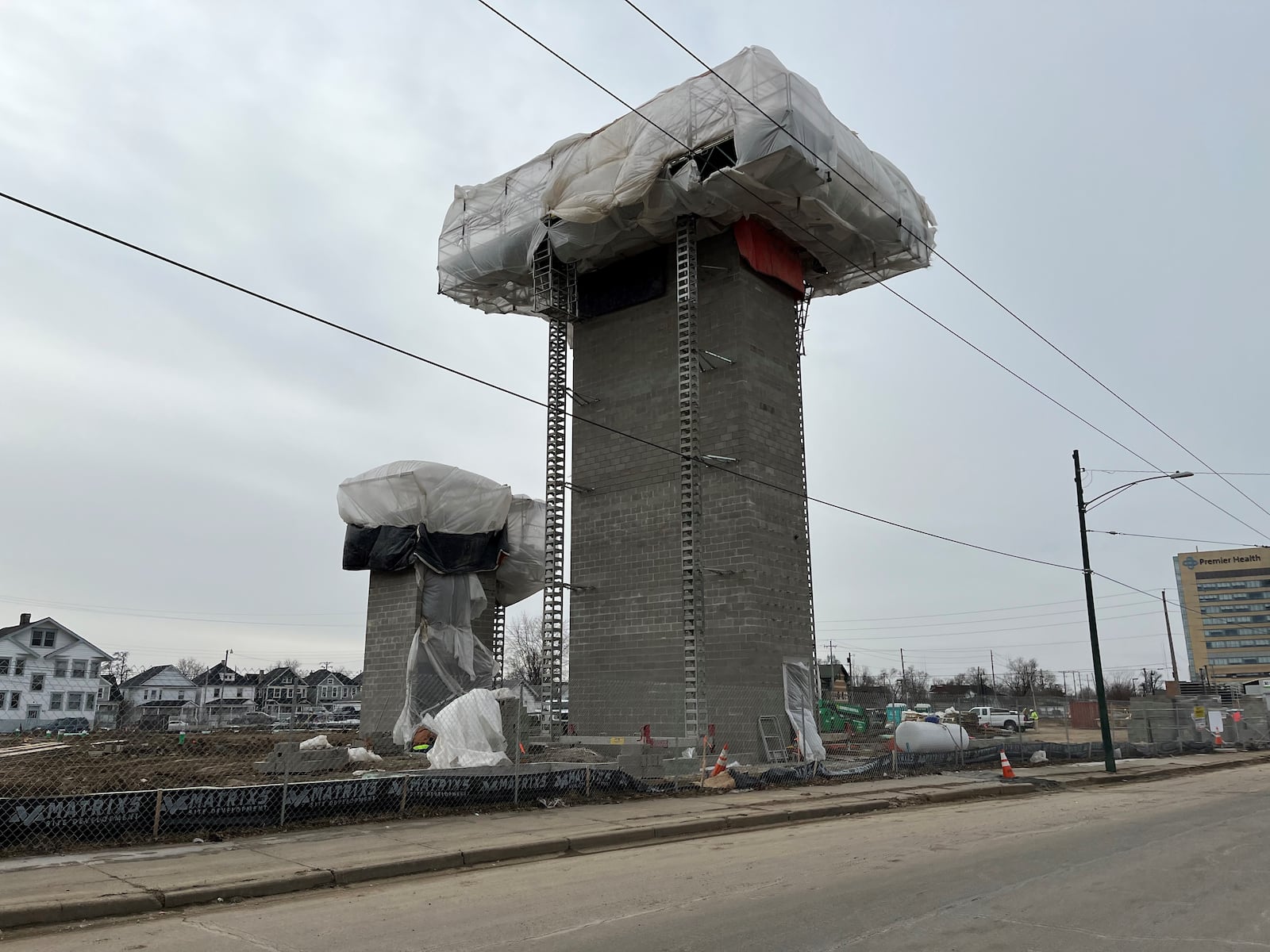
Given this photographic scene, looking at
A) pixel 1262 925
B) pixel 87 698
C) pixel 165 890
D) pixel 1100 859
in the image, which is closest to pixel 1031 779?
pixel 1100 859

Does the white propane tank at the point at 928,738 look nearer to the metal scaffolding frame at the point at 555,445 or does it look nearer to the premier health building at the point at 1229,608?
the metal scaffolding frame at the point at 555,445

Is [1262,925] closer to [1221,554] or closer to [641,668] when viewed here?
[641,668]

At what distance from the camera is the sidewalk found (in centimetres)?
741

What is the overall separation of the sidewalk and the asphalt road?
319mm

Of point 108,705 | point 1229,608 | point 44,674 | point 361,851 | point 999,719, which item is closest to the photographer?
point 361,851

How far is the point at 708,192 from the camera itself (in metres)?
22.5

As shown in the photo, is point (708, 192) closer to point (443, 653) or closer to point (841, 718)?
point (443, 653)

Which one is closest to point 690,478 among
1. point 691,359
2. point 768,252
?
point 691,359

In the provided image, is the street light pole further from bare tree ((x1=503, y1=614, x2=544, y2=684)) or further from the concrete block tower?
bare tree ((x1=503, y1=614, x2=544, y2=684))

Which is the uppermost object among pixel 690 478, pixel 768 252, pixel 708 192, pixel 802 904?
pixel 708 192

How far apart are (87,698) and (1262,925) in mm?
69996

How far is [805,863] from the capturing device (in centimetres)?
939

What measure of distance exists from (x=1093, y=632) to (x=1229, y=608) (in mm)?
A: 158191

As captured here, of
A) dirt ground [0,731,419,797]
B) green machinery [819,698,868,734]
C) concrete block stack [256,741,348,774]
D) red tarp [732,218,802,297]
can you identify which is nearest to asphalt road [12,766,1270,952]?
dirt ground [0,731,419,797]
